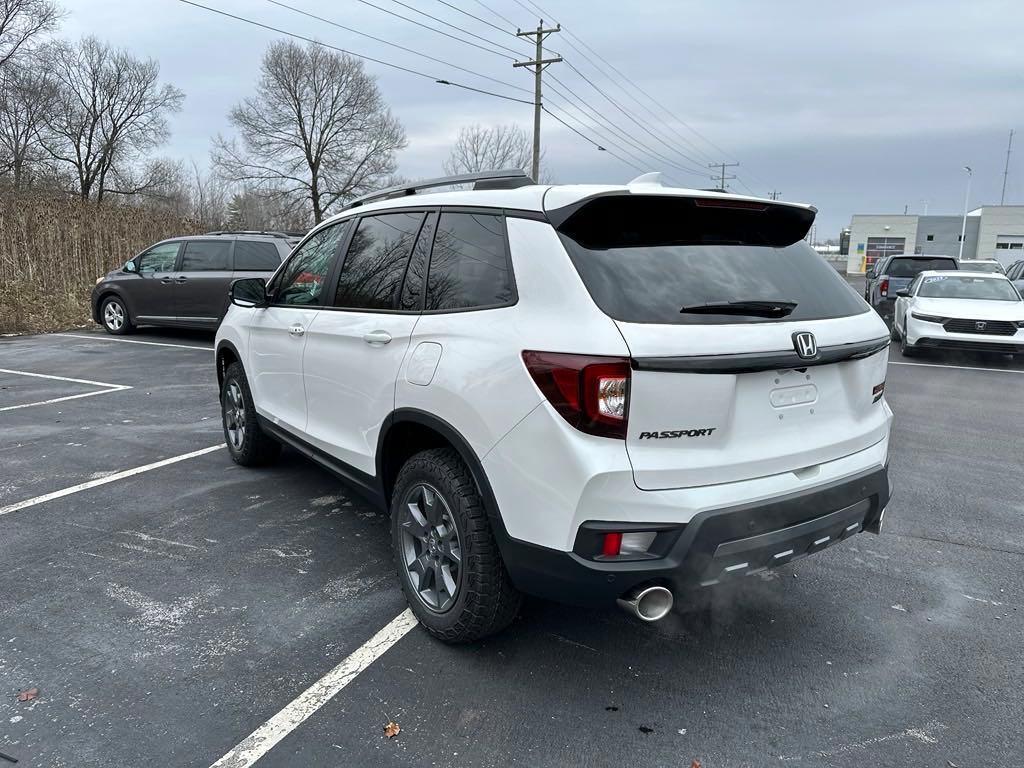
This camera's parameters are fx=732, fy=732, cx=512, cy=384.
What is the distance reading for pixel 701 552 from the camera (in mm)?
2395

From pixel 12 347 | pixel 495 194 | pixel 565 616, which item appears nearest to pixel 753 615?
pixel 565 616

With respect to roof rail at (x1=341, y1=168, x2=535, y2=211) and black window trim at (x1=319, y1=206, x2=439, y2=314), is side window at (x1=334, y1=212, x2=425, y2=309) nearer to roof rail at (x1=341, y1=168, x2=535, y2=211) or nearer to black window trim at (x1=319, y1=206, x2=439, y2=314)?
black window trim at (x1=319, y1=206, x2=439, y2=314)

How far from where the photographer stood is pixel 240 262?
1263 cm

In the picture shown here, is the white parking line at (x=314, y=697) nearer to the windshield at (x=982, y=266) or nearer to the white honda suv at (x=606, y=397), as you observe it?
the white honda suv at (x=606, y=397)

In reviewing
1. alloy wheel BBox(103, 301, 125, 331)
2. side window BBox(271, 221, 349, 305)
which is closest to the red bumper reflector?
side window BBox(271, 221, 349, 305)

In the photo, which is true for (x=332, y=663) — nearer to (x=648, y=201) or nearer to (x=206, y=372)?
(x=648, y=201)

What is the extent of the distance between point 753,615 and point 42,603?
3.25 metres

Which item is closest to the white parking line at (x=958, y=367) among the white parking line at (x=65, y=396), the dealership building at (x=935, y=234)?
the white parking line at (x=65, y=396)

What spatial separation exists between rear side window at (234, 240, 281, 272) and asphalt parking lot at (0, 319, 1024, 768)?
26.5 ft

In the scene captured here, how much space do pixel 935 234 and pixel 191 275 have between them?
78820 mm

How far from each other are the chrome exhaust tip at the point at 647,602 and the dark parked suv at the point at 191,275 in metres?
11.0

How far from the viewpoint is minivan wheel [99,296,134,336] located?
13.8 meters

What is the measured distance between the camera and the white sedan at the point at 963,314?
11.3m

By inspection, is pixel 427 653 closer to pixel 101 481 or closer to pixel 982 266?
pixel 101 481
